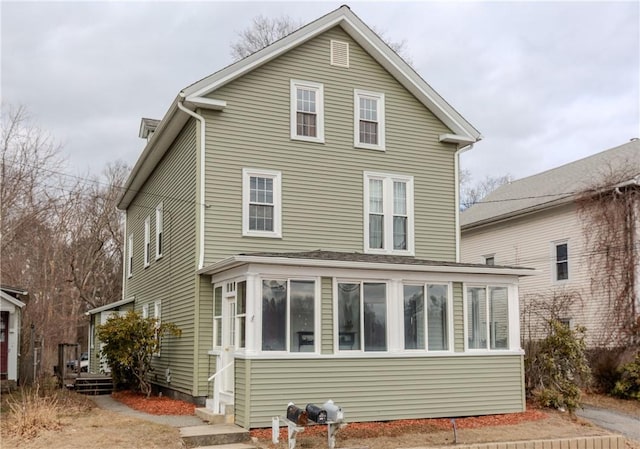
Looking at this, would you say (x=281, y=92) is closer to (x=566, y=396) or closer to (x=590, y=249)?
(x=566, y=396)

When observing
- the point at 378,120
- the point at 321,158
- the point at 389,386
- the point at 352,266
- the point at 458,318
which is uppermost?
the point at 378,120

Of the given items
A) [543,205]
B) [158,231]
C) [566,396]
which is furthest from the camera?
[543,205]

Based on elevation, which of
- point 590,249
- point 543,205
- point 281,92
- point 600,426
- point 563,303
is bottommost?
point 600,426

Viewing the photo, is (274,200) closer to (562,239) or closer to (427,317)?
(427,317)

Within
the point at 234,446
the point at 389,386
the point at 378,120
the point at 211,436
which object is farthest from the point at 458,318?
the point at 211,436

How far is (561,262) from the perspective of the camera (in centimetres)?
2252

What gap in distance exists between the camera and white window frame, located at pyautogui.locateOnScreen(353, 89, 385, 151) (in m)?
16.9

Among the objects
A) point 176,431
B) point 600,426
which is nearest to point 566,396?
point 600,426

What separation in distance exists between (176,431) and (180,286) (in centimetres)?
505

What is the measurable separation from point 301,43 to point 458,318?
743cm

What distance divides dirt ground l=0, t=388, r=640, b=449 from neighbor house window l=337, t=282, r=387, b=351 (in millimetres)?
1731

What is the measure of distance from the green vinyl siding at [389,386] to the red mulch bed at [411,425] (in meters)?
0.15

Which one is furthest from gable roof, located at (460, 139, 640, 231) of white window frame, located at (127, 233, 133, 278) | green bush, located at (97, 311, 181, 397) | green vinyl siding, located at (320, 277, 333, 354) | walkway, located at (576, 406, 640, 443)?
green bush, located at (97, 311, 181, 397)

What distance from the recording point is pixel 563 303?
2173 cm
